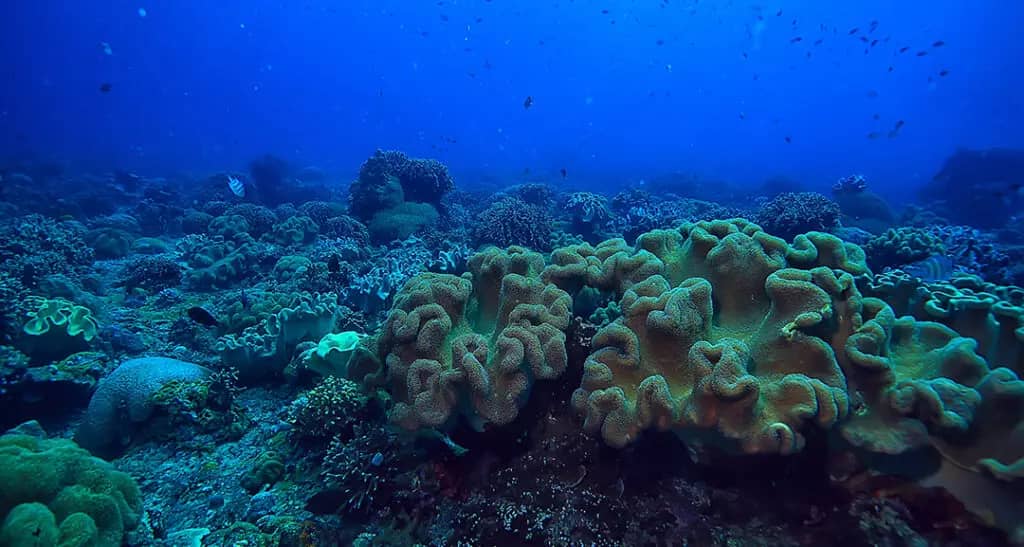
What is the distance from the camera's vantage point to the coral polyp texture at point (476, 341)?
320 centimetres

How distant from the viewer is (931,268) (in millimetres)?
6699

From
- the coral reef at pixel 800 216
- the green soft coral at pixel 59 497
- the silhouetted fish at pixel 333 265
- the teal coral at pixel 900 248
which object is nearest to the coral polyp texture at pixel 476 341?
the green soft coral at pixel 59 497

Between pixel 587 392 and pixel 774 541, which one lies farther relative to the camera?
pixel 587 392

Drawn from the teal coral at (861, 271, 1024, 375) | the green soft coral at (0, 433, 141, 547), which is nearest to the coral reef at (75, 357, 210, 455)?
the green soft coral at (0, 433, 141, 547)

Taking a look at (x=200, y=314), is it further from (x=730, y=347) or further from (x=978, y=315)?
(x=978, y=315)

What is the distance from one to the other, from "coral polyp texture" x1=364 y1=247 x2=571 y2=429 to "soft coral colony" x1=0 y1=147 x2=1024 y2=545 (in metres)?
0.02

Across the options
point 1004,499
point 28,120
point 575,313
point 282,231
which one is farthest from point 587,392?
point 28,120

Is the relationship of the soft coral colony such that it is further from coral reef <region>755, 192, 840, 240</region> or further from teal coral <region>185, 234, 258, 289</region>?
coral reef <region>755, 192, 840, 240</region>

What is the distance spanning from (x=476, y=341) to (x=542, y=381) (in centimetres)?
63

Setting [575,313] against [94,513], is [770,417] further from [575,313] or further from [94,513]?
[94,513]

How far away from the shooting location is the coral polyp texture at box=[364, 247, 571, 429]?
3197 mm

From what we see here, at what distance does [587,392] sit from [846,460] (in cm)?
159

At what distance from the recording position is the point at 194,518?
398 centimetres

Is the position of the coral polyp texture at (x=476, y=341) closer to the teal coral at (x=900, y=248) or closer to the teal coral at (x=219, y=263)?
the teal coral at (x=900, y=248)
